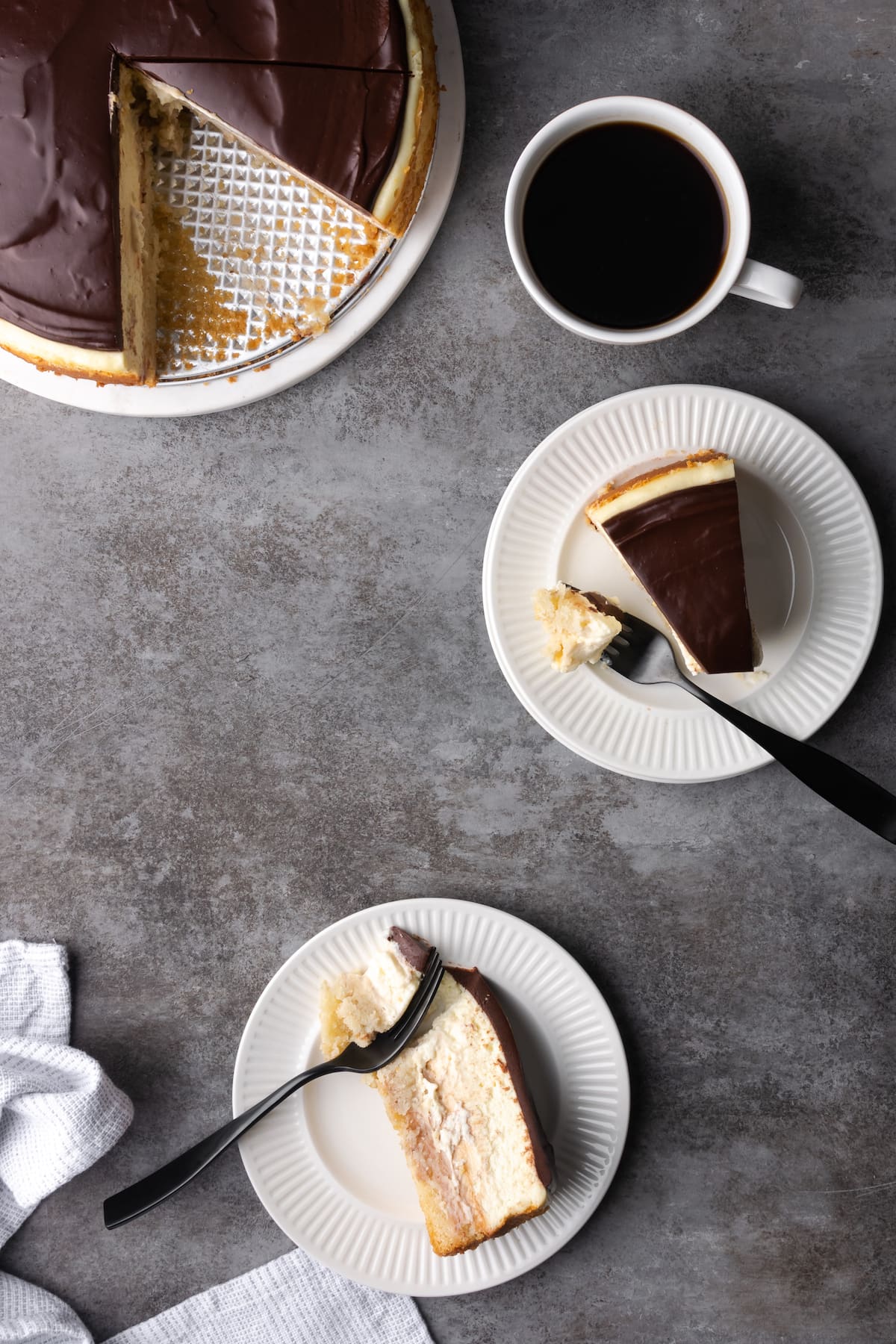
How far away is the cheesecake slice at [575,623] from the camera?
1618 mm

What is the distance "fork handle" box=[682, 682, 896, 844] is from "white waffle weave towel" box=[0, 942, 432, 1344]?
1.23m

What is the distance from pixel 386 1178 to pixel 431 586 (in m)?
1.11

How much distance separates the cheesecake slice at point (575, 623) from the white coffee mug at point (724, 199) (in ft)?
1.39

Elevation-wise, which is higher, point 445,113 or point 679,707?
point 445,113

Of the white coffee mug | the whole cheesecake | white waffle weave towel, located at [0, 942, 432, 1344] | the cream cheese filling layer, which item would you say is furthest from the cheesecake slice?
white waffle weave towel, located at [0, 942, 432, 1344]

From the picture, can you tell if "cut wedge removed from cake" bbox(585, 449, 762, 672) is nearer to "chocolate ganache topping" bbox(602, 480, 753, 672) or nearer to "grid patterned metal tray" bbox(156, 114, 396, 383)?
"chocolate ganache topping" bbox(602, 480, 753, 672)

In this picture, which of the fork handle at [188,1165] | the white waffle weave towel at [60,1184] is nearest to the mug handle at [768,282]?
the fork handle at [188,1165]

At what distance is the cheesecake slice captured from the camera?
5.31 ft

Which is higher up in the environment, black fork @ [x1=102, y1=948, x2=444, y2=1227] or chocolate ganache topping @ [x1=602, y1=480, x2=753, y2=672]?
chocolate ganache topping @ [x1=602, y1=480, x2=753, y2=672]

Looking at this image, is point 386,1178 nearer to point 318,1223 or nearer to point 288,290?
point 318,1223

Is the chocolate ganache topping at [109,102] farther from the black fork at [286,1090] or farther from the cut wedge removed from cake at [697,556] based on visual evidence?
the black fork at [286,1090]

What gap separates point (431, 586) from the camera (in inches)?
71.1

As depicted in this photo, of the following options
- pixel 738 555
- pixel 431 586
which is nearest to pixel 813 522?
pixel 738 555

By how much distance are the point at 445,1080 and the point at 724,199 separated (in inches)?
61.7
